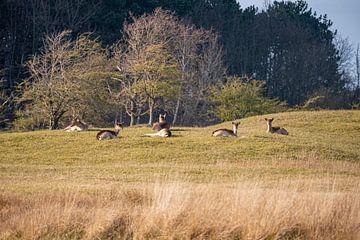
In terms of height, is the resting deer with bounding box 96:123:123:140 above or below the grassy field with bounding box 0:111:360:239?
above

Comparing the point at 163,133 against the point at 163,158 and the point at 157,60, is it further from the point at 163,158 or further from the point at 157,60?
the point at 157,60

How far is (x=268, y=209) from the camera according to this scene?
41.4 feet

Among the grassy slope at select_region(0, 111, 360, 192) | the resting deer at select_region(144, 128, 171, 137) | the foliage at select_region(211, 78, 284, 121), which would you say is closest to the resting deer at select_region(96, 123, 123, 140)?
the grassy slope at select_region(0, 111, 360, 192)

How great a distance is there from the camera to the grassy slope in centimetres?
1891

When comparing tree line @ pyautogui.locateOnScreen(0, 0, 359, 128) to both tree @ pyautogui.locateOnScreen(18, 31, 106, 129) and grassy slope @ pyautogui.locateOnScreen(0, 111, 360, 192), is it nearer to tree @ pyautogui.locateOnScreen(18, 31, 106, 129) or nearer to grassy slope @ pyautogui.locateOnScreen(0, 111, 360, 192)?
tree @ pyautogui.locateOnScreen(18, 31, 106, 129)

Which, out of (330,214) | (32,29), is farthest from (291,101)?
(330,214)

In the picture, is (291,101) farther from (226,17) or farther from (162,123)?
(162,123)

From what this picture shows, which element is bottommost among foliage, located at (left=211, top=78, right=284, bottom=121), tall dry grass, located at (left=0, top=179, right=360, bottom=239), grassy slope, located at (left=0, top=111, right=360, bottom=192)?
tall dry grass, located at (left=0, top=179, right=360, bottom=239)

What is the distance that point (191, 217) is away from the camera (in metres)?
12.3

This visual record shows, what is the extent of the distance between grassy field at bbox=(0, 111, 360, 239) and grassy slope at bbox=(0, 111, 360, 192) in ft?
0.14

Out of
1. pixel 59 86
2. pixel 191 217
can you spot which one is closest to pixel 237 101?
pixel 59 86

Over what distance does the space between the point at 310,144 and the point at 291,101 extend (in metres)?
50.0

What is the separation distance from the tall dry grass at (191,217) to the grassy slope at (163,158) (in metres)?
2.96

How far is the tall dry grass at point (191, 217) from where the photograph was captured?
39.5ft
